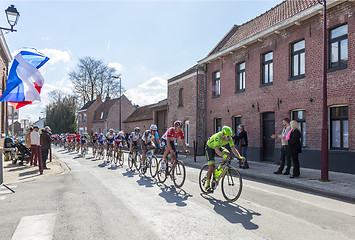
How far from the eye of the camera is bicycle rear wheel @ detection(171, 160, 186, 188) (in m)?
7.80

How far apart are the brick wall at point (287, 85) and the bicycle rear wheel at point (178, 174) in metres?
6.67

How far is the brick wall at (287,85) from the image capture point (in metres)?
10.7

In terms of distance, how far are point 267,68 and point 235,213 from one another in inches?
446

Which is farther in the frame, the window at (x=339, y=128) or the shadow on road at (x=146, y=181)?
the window at (x=339, y=128)

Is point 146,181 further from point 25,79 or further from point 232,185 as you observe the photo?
point 25,79

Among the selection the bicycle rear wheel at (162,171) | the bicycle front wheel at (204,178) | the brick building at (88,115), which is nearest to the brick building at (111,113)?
the brick building at (88,115)

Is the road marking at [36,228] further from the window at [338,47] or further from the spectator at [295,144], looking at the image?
the window at [338,47]

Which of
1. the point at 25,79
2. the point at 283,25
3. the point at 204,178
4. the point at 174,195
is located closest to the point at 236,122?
the point at 283,25

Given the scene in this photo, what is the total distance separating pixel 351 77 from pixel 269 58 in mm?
4976

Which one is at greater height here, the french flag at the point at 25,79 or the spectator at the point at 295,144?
the french flag at the point at 25,79

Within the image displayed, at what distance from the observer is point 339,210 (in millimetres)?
5672

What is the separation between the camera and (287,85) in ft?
43.8

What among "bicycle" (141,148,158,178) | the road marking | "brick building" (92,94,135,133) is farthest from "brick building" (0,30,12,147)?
"brick building" (92,94,135,133)

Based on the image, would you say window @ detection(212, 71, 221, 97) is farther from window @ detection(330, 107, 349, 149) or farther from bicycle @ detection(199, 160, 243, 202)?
bicycle @ detection(199, 160, 243, 202)
